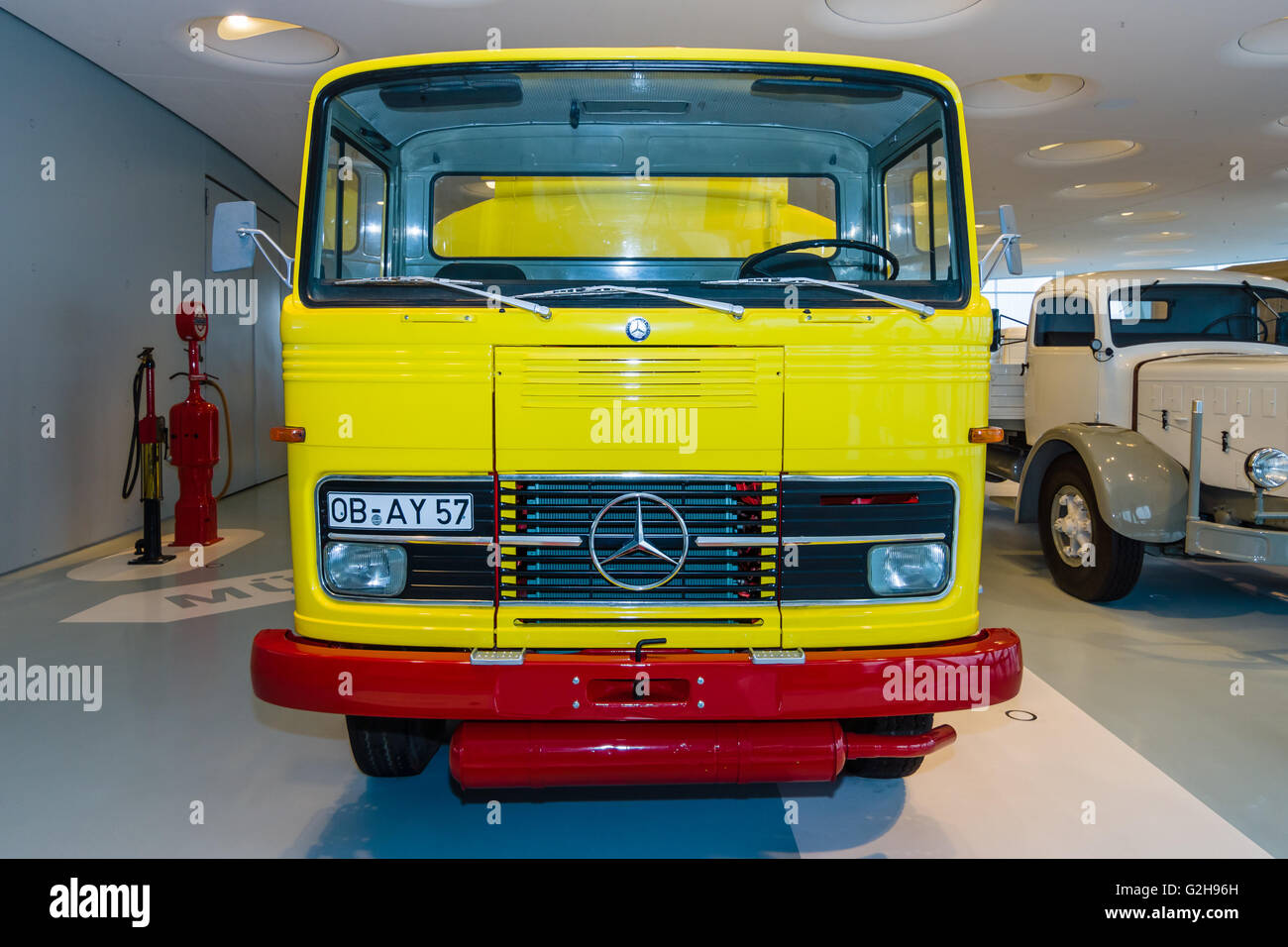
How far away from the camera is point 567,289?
227cm

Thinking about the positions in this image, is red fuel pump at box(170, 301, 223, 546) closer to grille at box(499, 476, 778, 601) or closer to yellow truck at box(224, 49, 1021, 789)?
yellow truck at box(224, 49, 1021, 789)

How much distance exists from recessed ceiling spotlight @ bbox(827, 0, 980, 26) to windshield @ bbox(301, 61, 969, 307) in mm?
4325

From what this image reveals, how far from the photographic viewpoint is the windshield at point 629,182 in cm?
243

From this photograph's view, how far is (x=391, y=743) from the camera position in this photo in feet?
9.20

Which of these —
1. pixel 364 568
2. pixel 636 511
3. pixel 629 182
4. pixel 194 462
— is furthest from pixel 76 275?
pixel 636 511

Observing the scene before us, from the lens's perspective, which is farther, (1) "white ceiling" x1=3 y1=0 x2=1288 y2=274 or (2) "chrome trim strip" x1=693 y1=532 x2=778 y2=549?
(1) "white ceiling" x1=3 y1=0 x2=1288 y2=274

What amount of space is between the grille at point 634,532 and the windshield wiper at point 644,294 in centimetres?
43

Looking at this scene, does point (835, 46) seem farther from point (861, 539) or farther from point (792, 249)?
point (861, 539)

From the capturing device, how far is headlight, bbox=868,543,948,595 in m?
2.30

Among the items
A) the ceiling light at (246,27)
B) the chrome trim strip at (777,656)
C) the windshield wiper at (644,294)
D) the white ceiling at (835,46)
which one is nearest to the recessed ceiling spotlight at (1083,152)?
the white ceiling at (835,46)

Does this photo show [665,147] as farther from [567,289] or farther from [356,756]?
[356,756]

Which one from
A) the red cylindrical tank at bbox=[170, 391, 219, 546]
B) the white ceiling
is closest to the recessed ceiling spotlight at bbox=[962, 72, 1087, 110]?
the white ceiling

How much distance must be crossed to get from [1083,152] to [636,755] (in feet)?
37.3
